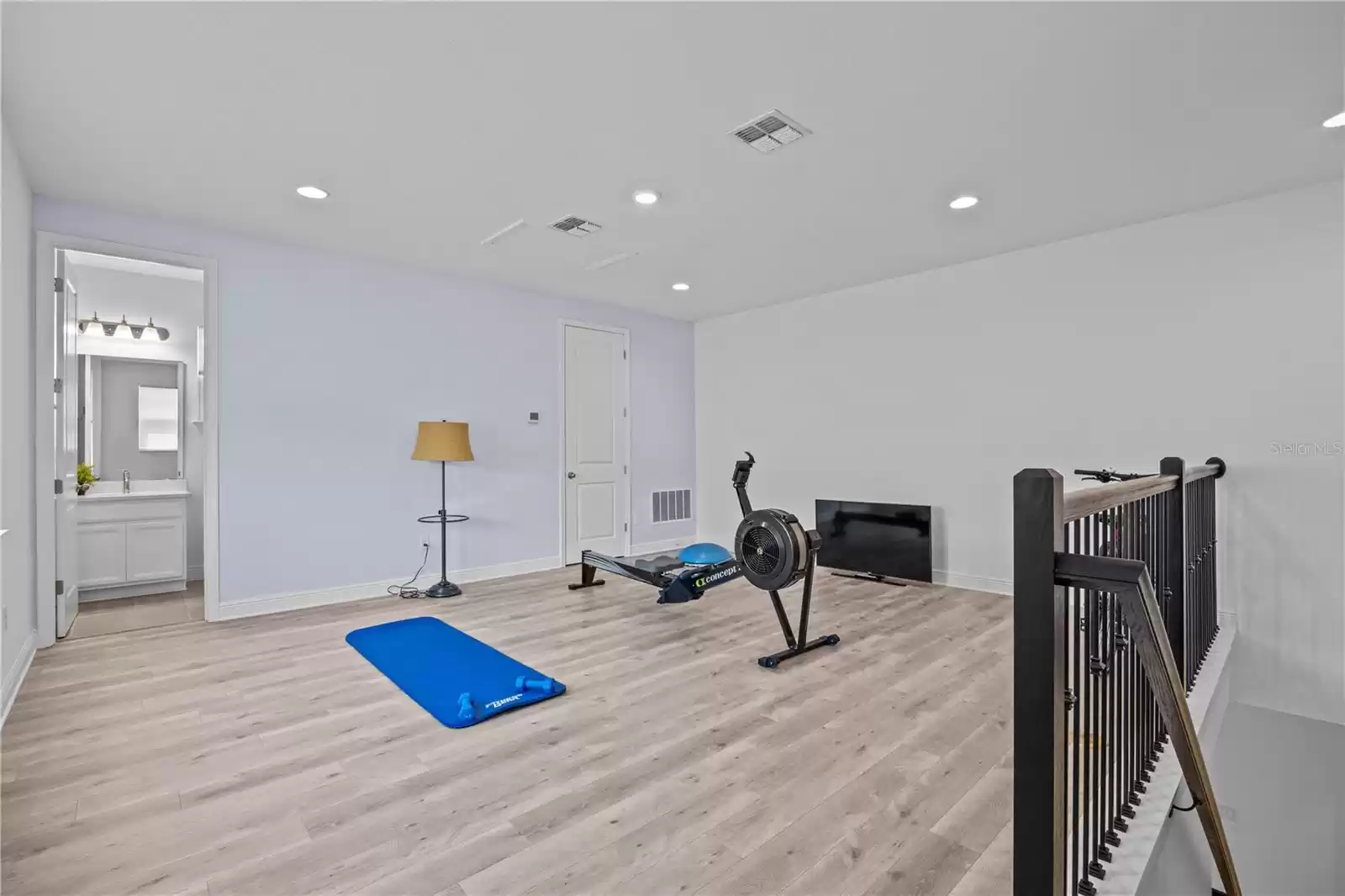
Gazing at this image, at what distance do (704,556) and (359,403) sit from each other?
9.66 feet

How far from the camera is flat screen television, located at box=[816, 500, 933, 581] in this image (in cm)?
534

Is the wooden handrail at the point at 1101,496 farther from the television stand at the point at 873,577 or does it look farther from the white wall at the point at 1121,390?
the television stand at the point at 873,577

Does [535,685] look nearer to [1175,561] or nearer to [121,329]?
[1175,561]

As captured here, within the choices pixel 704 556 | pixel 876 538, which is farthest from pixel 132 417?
pixel 876 538

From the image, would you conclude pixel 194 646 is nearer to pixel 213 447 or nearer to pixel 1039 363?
pixel 213 447

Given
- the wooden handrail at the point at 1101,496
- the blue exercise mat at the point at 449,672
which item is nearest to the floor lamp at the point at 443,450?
the blue exercise mat at the point at 449,672

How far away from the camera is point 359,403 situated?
5000mm

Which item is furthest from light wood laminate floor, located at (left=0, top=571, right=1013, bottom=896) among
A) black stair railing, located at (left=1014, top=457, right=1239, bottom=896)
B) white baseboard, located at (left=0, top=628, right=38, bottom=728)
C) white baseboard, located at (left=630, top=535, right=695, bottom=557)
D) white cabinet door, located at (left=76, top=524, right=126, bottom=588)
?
white baseboard, located at (left=630, top=535, right=695, bottom=557)

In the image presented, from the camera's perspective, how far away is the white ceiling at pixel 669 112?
89.6 inches

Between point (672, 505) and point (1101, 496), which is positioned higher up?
point (1101, 496)

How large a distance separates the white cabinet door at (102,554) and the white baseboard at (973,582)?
21.8 ft

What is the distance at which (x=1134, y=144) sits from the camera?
318 cm

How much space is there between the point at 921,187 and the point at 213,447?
4.84 m

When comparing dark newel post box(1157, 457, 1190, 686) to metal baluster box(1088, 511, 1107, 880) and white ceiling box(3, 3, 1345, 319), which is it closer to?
metal baluster box(1088, 511, 1107, 880)
